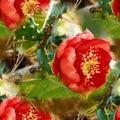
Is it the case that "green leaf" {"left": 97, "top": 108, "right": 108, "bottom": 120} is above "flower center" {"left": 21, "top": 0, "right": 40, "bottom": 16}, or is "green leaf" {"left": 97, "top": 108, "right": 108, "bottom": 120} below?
below

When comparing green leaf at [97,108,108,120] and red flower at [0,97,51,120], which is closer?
red flower at [0,97,51,120]

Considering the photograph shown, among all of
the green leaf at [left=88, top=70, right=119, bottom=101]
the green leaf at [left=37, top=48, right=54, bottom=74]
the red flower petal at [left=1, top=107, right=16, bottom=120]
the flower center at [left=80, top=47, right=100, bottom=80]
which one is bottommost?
the green leaf at [left=88, top=70, right=119, bottom=101]

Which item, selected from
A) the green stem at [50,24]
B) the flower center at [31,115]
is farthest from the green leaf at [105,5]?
the flower center at [31,115]

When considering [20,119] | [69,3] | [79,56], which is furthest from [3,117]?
[69,3]

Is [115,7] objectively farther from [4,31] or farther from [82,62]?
[4,31]

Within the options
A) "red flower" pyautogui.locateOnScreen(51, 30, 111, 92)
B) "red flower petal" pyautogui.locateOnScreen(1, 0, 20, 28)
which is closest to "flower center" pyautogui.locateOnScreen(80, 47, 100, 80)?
"red flower" pyautogui.locateOnScreen(51, 30, 111, 92)

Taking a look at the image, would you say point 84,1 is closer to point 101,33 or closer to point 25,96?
point 101,33

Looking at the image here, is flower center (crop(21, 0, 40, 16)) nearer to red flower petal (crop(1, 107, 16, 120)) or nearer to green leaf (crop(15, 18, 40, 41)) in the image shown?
green leaf (crop(15, 18, 40, 41))

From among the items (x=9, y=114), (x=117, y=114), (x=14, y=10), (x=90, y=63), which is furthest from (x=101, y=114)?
(x=14, y=10)
